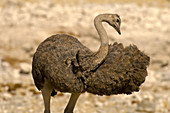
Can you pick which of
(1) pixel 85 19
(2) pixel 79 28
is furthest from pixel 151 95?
(1) pixel 85 19

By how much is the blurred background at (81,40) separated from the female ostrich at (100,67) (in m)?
3.18

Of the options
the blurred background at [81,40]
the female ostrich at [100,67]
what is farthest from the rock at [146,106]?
the female ostrich at [100,67]

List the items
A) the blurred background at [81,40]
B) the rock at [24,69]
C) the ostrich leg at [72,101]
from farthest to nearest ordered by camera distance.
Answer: the rock at [24,69] → the blurred background at [81,40] → the ostrich leg at [72,101]

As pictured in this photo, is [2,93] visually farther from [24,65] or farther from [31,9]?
[31,9]

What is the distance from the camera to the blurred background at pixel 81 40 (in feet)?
33.3

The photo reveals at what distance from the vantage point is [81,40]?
1588 centimetres

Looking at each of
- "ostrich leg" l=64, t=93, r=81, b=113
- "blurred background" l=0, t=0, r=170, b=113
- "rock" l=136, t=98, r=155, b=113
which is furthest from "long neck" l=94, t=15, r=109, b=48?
"rock" l=136, t=98, r=155, b=113

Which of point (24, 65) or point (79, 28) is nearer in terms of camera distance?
point (24, 65)

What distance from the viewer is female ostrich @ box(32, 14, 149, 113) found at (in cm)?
613

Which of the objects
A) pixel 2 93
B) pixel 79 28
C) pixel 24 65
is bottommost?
pixel 2 93

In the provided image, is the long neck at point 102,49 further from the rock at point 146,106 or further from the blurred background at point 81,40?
the rock at point 146,106

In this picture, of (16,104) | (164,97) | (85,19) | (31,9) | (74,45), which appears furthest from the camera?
(31,9)

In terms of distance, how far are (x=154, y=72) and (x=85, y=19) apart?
4.89m

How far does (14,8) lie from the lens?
20.1 meters
